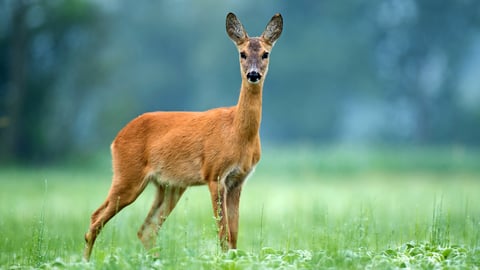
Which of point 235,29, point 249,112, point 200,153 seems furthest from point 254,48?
point 200,153

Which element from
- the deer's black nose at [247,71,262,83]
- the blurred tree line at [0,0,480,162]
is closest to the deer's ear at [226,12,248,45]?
the deer's black nose at [247,71,262,83]

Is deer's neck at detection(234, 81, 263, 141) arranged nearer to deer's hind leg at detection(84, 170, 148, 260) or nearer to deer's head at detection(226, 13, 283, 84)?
deer's head at detection(226, 13, 283, 84)

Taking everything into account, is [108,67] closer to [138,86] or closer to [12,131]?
[12,131]

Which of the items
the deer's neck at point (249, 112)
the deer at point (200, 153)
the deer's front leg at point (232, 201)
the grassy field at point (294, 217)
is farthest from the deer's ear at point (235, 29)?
the grassy field at point (294, 217)

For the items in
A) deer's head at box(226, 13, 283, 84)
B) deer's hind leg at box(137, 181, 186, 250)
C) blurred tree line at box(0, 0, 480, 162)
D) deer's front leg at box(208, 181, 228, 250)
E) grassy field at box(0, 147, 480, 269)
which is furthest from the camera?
blurred tree line at box(0, 0, 480, 162)

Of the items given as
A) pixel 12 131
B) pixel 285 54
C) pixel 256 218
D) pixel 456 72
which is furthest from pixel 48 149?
pixel 456 72

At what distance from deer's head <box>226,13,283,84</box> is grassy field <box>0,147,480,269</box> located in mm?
1330

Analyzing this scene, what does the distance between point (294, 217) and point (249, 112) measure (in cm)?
440

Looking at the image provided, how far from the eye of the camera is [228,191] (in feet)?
28.7

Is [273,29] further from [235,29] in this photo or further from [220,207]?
[220,207]

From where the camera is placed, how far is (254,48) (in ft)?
28.1

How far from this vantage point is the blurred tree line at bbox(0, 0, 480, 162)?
103 feet

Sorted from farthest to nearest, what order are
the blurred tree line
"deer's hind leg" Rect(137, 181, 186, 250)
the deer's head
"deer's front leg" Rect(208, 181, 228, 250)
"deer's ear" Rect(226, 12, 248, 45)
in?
1. the blurred tree line
2. "deer's hind leg" Rect(137, 181, 186, 250)
3. "deer's ear" Rect(226, 12, 248, 45)
4. the deer's head
5. "deer's front leg" Rect(208, 181, 228, 250)

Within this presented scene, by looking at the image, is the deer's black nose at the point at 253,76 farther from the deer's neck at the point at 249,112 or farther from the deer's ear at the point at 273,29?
the deer's ear at the point at 273,29
